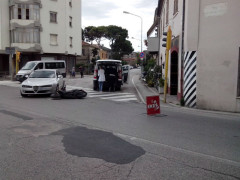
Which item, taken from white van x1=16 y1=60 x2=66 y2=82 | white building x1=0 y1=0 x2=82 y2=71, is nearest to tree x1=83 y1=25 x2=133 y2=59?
white building x1=0 y1=0 x2=82 y2=71

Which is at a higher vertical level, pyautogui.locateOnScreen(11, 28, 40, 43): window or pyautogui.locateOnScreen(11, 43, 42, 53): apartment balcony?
pyautogui.locateOnScreen(11, 28, 40, 43): window

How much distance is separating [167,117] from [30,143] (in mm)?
4934

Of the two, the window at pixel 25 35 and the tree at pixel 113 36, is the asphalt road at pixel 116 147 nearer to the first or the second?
the window at pixel 25 35

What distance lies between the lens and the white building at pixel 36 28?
37.0 meters

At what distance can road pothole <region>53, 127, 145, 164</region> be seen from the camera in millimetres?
4827

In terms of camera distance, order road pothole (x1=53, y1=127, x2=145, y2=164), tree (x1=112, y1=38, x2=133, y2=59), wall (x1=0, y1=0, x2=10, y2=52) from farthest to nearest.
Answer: tree (x1=112, y1=38, x2=133, y2=59), wall (x1=0, y1=0, x2=10, y2=52), road pothole (x1=53, y1=127, x2=145, y2=164)

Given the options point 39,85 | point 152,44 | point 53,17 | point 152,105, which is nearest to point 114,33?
point 53,17

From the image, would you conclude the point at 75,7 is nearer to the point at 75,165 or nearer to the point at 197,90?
the point at 197,90

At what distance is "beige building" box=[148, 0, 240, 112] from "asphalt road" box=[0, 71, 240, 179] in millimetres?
2386

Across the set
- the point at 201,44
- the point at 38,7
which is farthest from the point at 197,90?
A: the point at 38,7

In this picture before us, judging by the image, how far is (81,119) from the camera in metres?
8.23

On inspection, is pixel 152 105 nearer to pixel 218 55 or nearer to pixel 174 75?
pixel 218 55

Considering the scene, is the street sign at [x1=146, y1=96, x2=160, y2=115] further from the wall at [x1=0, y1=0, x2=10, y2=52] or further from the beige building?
the wall at [x1=0, y1=0, x2=10, y2=52]

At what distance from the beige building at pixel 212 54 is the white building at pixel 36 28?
98.5 ft
